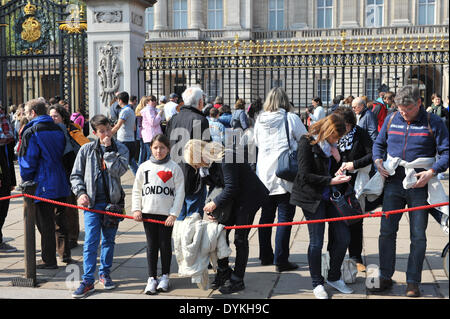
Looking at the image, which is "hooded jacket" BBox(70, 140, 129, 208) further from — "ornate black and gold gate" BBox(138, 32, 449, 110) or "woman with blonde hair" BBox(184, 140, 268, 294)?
"ornate black and gold gate" BBox(138, 32, 449, 110)

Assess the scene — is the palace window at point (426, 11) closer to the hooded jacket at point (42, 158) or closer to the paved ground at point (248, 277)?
the paved ground at point (248, 277)

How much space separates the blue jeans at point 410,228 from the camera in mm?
4500

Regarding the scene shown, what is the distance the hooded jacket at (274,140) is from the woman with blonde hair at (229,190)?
1.75 ft

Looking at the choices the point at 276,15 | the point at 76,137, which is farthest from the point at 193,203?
the point at 276,15

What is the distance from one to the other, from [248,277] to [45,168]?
2.27 m

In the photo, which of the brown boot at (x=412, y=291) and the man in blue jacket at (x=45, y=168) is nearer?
the brown boot at (x=412, y=291)

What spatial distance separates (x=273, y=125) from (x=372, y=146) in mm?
962

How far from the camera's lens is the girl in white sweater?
183 inches

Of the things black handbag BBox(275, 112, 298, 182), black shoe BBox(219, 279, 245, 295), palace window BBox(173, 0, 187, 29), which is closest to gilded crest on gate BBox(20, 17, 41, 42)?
black handbag BBox(275, 112, 298, 182)

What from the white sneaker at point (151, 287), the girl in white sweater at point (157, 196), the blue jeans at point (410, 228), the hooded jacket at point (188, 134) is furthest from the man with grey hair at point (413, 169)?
the white sneaker at point (151, 287)

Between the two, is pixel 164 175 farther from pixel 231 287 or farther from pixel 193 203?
pixel 231 287

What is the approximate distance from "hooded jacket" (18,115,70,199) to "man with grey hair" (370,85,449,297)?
310 cm

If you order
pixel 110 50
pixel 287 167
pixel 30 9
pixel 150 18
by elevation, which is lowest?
pixel 287 167

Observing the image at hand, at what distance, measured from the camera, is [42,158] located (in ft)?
17.6
